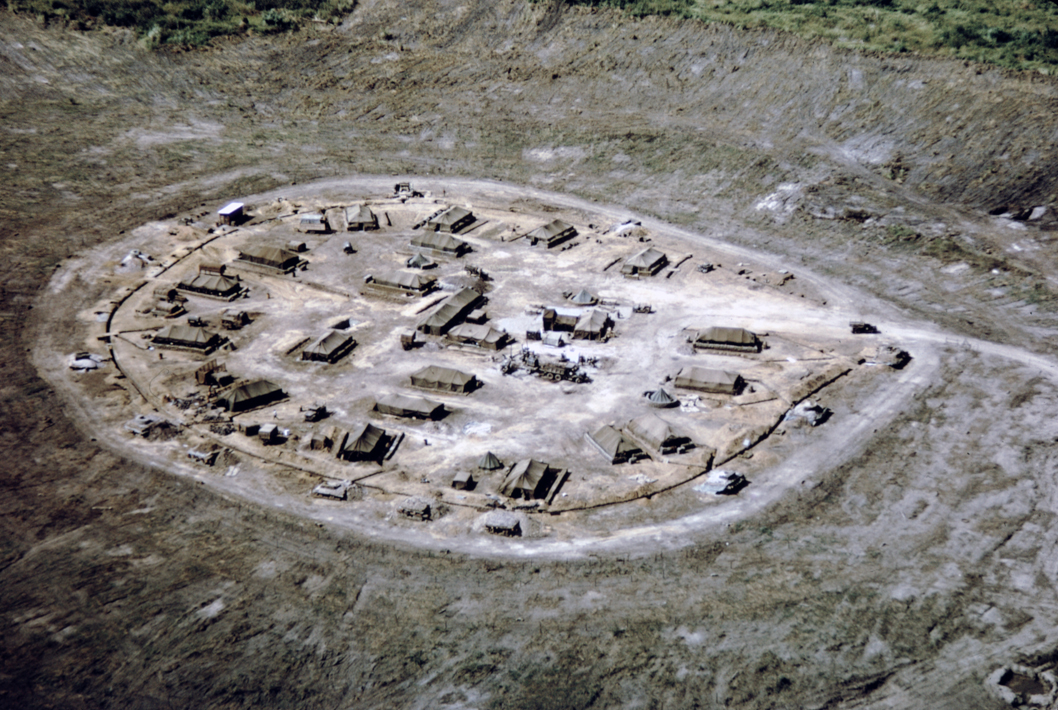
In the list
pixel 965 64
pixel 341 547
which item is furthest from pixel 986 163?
pixel 341 547

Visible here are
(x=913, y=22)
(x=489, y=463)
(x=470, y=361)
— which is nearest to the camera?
(x=489, y=463)

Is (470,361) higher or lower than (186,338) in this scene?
lower

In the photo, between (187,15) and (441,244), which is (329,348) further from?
(187,15)

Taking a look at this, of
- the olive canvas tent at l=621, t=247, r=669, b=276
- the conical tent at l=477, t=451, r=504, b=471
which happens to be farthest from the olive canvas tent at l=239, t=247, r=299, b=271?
the conical tent at l=477, t=451, r=504, b=471

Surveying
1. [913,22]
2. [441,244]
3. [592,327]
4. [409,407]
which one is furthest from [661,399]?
[913,22]

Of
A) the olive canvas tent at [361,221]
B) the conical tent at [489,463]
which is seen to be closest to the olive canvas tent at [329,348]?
the conical tent at [489,463]

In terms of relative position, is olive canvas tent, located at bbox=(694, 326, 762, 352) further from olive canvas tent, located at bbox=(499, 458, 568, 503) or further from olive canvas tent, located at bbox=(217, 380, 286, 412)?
olive canvas tent, located at bbox=(217, 380, 286, 412)

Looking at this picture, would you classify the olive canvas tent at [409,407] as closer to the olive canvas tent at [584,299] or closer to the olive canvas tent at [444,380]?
the olive canvas tent at [444,380]

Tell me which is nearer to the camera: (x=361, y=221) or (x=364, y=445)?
(x=364, y=445)
